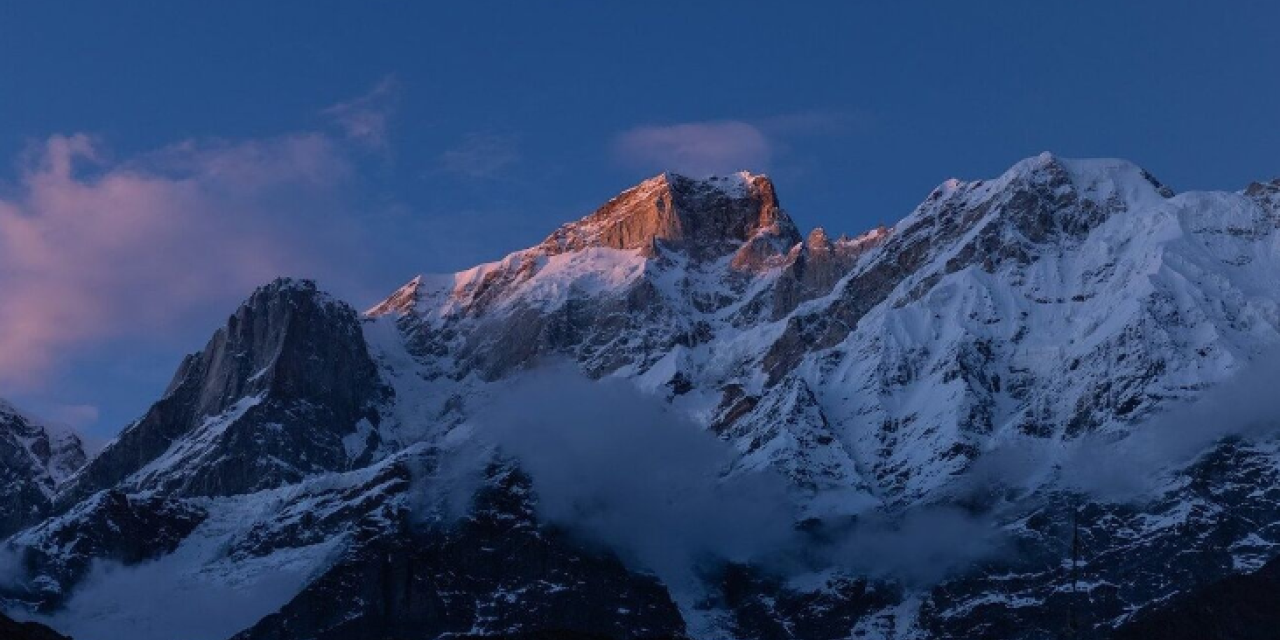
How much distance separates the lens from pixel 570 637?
545ft

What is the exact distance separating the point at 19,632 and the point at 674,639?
138ft

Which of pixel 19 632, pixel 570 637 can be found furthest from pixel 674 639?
pixel 19 632

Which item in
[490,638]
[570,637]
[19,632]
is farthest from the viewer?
[490,638]

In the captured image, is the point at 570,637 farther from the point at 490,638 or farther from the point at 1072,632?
the point at 1072,632

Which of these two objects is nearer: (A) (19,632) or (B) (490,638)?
(A) (19,632)

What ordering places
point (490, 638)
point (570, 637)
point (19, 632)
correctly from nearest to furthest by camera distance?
point (19, 632) < point (570, 637) < point (490, 638)

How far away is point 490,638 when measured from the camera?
17738 cm

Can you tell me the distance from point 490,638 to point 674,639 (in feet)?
38.4

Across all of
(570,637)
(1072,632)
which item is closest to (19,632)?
(570,637)

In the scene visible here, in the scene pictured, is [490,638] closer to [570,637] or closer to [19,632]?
[570,637]

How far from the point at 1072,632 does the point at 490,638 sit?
36171mm

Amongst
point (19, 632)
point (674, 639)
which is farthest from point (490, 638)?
point (19, 632)

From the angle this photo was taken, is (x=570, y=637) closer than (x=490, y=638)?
Yes

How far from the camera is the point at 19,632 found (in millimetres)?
152250
